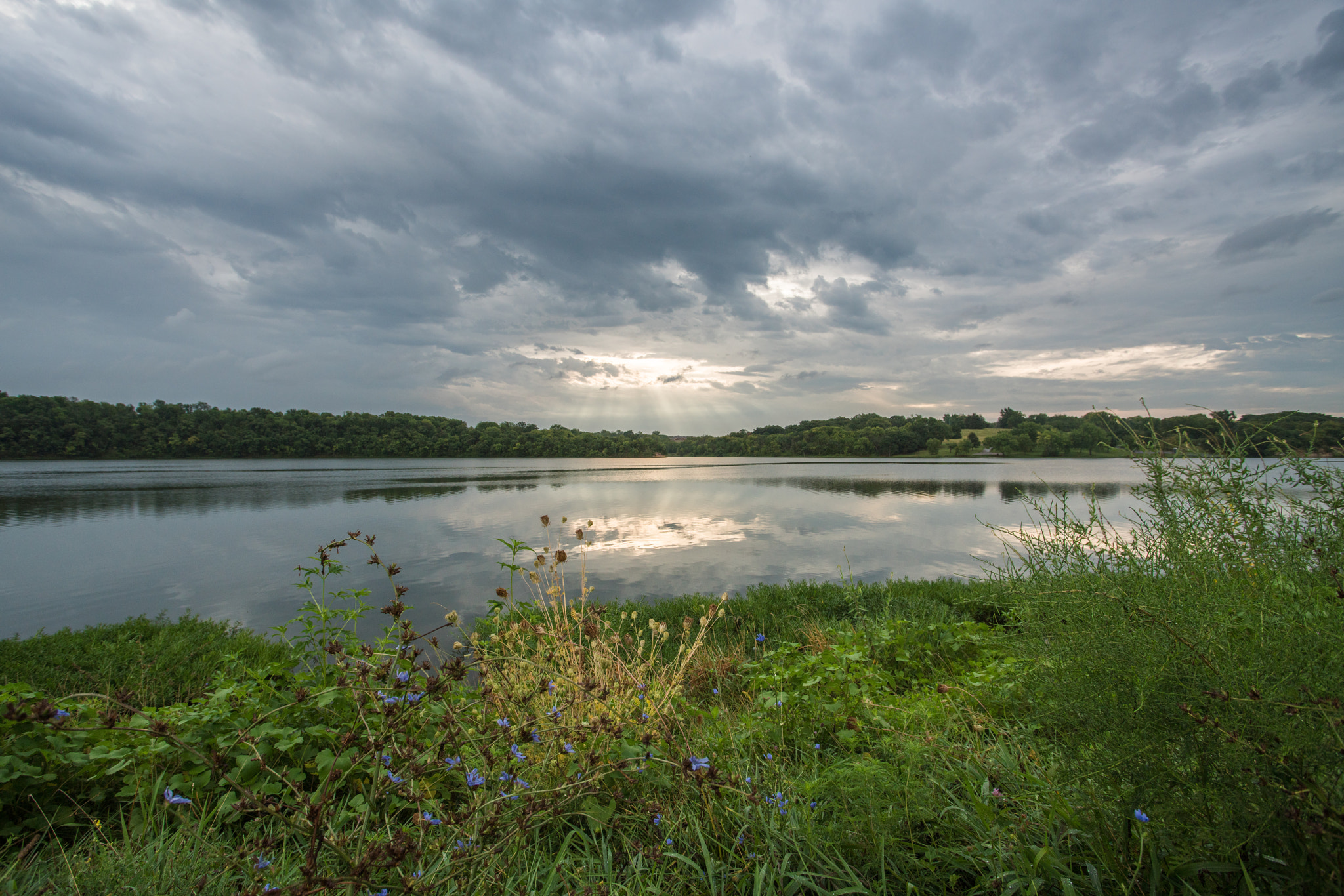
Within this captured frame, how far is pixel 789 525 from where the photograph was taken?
16.5 metres

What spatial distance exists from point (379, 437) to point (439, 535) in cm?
6764

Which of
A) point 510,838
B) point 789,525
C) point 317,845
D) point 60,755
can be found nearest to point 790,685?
point 510,838

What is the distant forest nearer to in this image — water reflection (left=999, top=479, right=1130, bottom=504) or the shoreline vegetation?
water reflection (left=999, top=479, right=1130, bottom=504)

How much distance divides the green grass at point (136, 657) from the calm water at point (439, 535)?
4.82 ft

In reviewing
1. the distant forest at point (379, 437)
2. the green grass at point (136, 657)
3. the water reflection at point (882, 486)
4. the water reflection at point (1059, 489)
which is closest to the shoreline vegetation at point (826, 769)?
the green grass at point (136, 657)

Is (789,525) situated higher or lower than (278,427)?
lower

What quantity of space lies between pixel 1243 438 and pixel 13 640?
11.3 m

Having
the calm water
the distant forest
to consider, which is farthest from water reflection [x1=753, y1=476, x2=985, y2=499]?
the distant forest

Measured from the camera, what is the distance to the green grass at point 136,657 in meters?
4.99

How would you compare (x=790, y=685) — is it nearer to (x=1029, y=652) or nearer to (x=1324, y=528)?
(x=1029, y=652)

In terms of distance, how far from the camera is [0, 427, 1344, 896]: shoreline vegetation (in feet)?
4.98

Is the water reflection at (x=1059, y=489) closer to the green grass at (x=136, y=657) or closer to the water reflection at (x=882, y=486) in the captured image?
the water reflection at (x=882, y=486)

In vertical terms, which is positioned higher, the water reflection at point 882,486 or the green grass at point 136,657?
the green grass at point 136,657

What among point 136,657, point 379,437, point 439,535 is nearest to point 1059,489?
point 439,535
